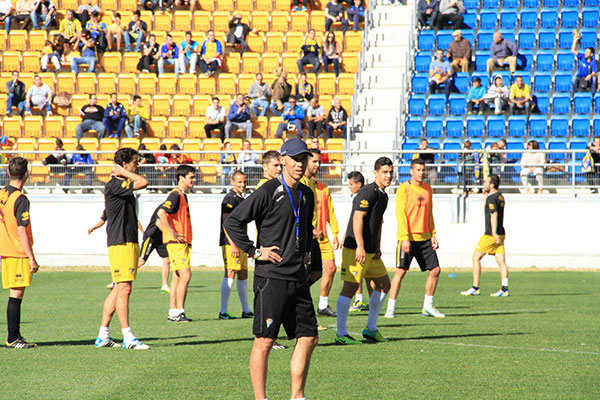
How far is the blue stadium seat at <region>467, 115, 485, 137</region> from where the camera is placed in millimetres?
24578

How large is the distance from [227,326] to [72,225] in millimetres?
12229

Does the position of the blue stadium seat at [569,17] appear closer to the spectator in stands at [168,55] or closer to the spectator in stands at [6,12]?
the spectator in stands at [168,55]

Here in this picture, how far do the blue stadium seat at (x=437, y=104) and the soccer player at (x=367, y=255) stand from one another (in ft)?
51.8

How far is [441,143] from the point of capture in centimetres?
2394

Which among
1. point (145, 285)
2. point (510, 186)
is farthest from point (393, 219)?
point (145, 285)

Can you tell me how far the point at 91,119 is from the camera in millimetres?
26203

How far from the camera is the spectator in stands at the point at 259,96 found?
26.4 meters

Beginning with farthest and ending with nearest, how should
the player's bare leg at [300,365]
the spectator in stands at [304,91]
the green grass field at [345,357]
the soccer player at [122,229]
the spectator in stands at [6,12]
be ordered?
the spectator in stands at [6,12]
the spectator in stands at [304,91]
the soccer player at [122,229]
the green grass field at [345,357]
the player's bare leg at [300,365]

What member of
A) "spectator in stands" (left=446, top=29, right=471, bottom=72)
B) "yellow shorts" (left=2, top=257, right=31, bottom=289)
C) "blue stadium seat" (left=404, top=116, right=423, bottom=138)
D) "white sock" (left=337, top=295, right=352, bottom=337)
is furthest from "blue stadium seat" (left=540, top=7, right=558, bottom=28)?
"yellow shorts" (left=2, top=257, right=31, bottom=289)

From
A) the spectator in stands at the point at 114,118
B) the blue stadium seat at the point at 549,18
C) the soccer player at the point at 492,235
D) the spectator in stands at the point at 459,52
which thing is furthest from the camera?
the blue stadium seat at the point at 549,18

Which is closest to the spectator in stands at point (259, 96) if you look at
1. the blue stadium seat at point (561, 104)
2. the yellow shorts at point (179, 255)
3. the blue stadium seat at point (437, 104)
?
the blue stadium seat at point (437, 104)

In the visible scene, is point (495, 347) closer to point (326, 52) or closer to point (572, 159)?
point (572, 159)

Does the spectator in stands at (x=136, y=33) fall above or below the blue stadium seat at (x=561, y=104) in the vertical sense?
above

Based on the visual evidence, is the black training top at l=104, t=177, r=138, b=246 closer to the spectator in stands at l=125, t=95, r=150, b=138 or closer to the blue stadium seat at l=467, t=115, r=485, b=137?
the blue stadium seat at l=467, t=115, r=485, b=137
